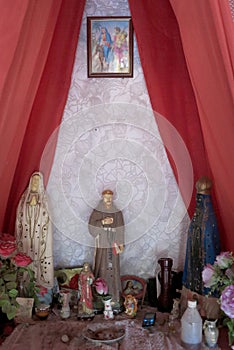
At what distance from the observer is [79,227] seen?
6.95 ft

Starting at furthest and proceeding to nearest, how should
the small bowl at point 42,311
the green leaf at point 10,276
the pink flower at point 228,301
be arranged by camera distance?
the small bowl at point 42,311, the green leaf at point 10,276, the pink flower at point 228,301

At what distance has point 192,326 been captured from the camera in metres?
1.67

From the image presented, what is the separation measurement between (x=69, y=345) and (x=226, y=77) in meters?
1.12

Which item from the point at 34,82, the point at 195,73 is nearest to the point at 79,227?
the point at 34,82

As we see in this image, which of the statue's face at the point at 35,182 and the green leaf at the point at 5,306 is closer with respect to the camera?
the green leaf at the point at 5,306

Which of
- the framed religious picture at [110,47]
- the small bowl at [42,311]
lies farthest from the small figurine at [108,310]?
the framed religious picture at [110,47]

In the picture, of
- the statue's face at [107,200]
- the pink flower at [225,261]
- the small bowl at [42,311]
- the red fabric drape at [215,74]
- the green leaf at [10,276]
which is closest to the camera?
the red fabric drape at [215,74]

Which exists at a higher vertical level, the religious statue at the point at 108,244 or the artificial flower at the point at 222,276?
the religious statue at the point at 108,244

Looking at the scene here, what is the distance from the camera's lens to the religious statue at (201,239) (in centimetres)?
185

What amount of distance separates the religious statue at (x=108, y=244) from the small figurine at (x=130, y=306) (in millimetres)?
49

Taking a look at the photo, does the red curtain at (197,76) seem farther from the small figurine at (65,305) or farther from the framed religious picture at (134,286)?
the small figurine at (65,305)

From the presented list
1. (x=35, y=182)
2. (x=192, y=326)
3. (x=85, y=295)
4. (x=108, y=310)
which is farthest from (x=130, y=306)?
(x=35, y=182)

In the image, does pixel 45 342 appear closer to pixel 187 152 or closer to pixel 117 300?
pixel 117 300

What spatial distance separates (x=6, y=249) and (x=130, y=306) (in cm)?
59
